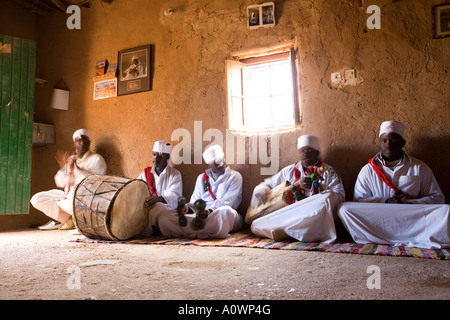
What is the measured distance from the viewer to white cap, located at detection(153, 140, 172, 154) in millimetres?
5309

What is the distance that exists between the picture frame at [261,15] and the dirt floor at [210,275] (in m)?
3.06

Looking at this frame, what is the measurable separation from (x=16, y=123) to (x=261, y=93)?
3.79m

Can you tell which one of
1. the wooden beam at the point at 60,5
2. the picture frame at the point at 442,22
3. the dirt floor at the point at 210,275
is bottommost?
the dirt floor at the point at 210,275

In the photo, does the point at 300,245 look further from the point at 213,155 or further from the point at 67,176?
the point at 67,176

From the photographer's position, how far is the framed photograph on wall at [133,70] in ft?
19.6

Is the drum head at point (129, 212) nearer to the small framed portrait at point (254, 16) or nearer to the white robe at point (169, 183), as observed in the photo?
the white robe at point (169, 183)

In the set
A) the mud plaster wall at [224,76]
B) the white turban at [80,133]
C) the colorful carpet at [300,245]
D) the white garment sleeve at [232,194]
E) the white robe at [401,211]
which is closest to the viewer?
the colorful carpet at [300,245]

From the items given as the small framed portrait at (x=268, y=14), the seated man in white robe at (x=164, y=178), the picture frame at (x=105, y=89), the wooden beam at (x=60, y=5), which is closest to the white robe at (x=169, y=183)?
the seated man in white robe at (x=164, y=178)

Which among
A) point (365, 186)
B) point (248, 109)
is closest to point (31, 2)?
point (248, 109)

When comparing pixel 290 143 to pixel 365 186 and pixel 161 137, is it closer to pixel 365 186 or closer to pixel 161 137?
pixel 365 186

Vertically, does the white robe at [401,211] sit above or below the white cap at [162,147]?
below

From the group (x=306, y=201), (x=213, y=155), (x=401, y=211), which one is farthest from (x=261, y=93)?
(x=401, y=211)

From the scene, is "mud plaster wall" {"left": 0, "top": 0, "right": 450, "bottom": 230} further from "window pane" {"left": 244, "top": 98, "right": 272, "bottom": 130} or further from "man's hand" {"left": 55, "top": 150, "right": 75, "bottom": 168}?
"man's hand" {"left": 55, "top": 150, "right": 75, "bottom": 168}

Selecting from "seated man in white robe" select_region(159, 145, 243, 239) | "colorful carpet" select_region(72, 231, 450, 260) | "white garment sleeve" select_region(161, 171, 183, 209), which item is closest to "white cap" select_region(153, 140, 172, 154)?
"white garment sleeve" select_region(161, 171, 183, 209)
